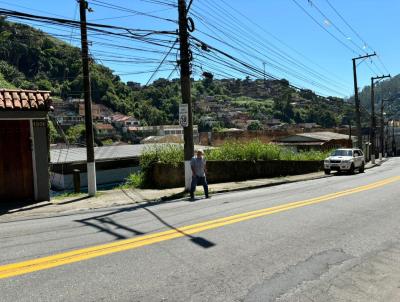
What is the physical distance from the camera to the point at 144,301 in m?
4.69

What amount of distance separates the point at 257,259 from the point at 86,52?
1037 cm

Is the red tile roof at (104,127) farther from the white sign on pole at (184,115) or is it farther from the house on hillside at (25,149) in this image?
the house on hillside at (25,149)

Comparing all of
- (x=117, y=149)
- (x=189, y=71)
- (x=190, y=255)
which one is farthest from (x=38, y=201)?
(x=117, y=149)

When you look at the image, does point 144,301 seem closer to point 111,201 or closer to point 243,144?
point 111,201

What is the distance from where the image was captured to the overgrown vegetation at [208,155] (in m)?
17.6

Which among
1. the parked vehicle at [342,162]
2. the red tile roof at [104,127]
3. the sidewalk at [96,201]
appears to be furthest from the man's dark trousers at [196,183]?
the red tile roof at [104,127]

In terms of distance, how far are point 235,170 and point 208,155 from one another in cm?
170

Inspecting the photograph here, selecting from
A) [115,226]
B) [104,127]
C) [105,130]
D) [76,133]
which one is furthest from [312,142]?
[115,226]

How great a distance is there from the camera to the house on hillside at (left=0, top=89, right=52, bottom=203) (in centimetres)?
1234

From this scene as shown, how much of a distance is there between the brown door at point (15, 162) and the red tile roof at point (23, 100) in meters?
0.61

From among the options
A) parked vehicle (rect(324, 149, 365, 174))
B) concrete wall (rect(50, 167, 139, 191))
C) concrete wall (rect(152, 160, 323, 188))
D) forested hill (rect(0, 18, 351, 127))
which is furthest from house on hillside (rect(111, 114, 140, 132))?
parked vehicle (rect(324, 149, 365, 174))

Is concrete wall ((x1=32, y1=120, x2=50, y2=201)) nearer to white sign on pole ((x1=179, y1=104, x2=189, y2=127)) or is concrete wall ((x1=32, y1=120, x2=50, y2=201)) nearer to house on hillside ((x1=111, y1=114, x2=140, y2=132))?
white sign on pole ((x1=179, y1=104, x2=189, y2=127))

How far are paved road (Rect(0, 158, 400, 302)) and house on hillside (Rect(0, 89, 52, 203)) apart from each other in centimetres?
315

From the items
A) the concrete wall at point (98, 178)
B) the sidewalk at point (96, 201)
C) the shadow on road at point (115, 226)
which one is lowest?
the concrete wall at point (98, 178)
